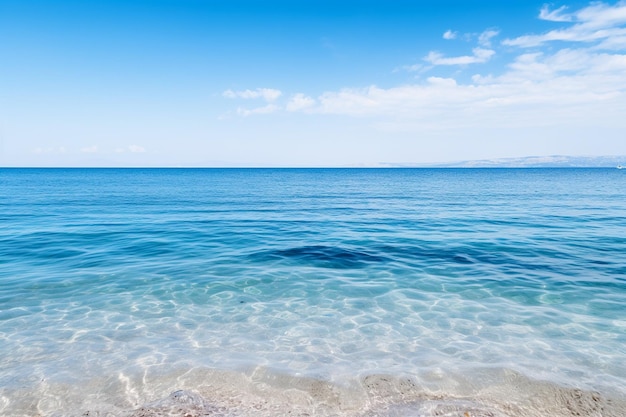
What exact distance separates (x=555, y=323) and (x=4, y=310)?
661 inches

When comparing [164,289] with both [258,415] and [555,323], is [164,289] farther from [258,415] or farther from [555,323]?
[555,323]

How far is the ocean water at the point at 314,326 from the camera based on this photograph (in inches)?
298

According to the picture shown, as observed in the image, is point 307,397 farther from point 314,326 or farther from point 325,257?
point 325,257

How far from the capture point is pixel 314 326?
11.1 metres

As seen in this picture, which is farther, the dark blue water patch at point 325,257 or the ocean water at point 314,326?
the dark blue water patch at point 325,257

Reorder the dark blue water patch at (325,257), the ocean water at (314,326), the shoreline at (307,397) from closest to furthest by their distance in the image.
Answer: the shoreline at (307,397) < the ocean water at (314,326) < the dark blue water patch at (325,257)

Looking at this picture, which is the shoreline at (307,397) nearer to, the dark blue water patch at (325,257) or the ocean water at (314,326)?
the ocean water at (314,326)

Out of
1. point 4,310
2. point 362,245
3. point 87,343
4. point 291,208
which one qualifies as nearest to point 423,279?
point 362,245

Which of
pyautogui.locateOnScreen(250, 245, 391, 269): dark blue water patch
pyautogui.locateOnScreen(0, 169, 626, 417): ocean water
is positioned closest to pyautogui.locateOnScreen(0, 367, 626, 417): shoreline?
pyautogui.locateOnScreen(0, 169, 626, 417): ocean water

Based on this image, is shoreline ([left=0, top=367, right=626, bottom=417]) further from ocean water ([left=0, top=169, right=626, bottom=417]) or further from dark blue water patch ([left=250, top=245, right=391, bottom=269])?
dark blue water patch ([left=250, top=245, right=391, bottom=269])

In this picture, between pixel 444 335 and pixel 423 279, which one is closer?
pixel 444 335

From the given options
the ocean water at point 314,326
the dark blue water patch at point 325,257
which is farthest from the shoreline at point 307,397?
the dark blue water patch at point 325,257

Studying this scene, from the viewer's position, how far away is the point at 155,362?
8984 mm

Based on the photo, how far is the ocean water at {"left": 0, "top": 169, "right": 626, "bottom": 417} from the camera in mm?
7578
